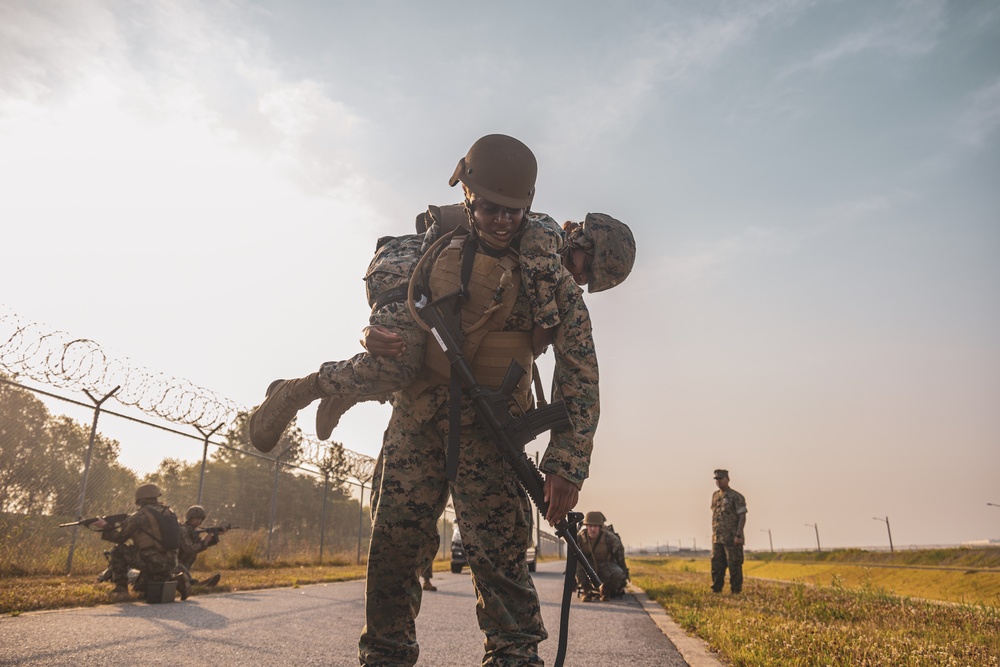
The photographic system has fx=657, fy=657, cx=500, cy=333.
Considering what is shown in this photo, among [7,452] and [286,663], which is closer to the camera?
[286,663]

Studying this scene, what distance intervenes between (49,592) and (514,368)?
629 cm

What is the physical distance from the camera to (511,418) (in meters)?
2.37

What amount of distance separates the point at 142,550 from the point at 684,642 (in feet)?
18.3

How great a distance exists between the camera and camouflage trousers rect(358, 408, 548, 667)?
7.52 feet

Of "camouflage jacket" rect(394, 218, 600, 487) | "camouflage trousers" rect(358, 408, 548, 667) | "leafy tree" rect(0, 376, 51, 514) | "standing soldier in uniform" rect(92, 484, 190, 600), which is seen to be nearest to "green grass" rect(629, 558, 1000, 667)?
"camouflage trousers" rect(358, 408, 548, 667)

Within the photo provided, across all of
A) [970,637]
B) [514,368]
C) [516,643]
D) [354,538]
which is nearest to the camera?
[516,643]

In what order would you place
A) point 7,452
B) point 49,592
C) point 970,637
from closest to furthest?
point 970,637
point 49,592
point 7,452

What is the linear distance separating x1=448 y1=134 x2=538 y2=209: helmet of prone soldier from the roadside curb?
3216 mm

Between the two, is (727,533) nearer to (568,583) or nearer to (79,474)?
(568,583)

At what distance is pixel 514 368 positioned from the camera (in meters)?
2.40

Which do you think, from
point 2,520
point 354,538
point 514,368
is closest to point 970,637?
point 514,368

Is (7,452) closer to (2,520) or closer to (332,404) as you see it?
(2,520)

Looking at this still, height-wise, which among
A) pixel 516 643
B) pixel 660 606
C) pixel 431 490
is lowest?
pixel 660 606

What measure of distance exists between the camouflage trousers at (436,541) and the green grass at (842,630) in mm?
2054
